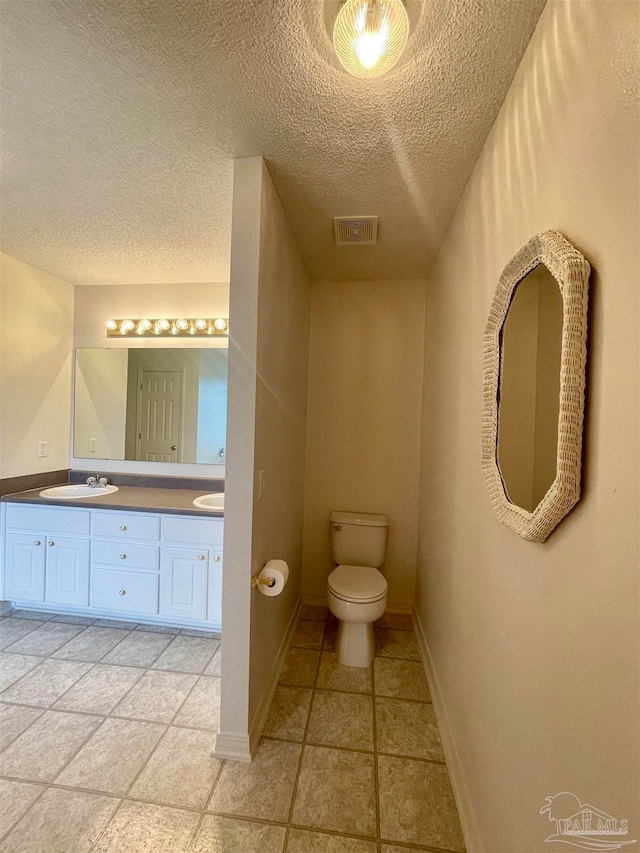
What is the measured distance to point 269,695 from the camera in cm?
165

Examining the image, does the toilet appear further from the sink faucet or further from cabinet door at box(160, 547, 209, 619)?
the sink faucet

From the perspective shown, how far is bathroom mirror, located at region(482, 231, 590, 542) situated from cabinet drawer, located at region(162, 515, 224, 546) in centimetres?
166

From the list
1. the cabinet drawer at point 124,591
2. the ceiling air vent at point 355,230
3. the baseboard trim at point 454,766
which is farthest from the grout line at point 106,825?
the ceiling air vent at point 355,230

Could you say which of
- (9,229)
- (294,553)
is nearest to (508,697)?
(294,553)

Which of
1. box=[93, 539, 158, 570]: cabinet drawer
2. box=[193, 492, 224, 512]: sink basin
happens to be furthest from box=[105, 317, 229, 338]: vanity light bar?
box=[93, 539, 158, 570]: cabinet drawer

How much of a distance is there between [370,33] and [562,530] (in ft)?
4.24

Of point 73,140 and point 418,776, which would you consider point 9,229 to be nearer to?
point 73,140

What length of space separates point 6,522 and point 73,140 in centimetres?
236

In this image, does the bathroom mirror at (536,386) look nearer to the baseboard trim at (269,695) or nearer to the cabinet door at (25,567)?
the baseboard trim at (269,695)

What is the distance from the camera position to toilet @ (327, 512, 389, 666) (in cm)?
188

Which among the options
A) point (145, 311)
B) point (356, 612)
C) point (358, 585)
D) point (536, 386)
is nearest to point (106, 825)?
point (356, 612)

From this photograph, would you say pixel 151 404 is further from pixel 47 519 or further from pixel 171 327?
pixel 47 519

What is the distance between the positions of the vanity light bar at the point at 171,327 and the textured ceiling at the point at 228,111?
0.78m

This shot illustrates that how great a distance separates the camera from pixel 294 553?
90.7 inches
